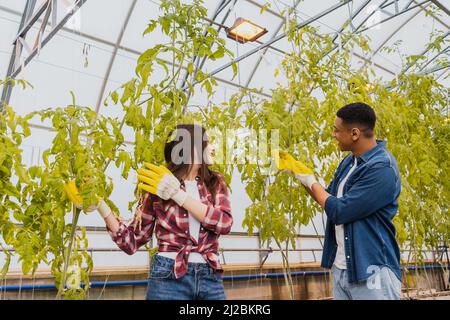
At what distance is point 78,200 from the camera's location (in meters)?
1.41

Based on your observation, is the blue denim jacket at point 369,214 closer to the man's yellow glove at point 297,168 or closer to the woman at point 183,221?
the man's yellow glove at point 297,168

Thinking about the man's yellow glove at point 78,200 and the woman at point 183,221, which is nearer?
the woman at point 183,221

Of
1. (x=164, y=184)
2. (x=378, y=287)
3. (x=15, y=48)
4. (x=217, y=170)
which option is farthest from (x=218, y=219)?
(x=15, y=48)

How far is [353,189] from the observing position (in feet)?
4.97

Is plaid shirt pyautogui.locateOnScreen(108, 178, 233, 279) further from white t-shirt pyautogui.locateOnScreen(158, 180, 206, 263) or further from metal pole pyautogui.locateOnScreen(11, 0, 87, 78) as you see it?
metal pole pyautogui.locateOnScreen(11, 0, 87, 78)

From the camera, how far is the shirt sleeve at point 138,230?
137 cm

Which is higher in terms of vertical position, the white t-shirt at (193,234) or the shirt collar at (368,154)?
the shirt collar at (368,154)

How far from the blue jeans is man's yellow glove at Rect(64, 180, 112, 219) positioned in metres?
0.26

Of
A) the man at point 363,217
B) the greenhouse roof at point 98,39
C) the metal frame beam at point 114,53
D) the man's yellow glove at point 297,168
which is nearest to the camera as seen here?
the man at point 363,217

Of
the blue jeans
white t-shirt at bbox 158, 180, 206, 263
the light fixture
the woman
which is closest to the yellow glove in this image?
the woman

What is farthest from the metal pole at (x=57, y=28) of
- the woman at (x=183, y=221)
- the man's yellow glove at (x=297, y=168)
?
the woman at (x=183, y=221)

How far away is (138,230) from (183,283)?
0.90ft

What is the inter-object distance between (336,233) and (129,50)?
17.2 feet

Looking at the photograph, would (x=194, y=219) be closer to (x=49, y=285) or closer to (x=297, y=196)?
(x=297, y=196)
